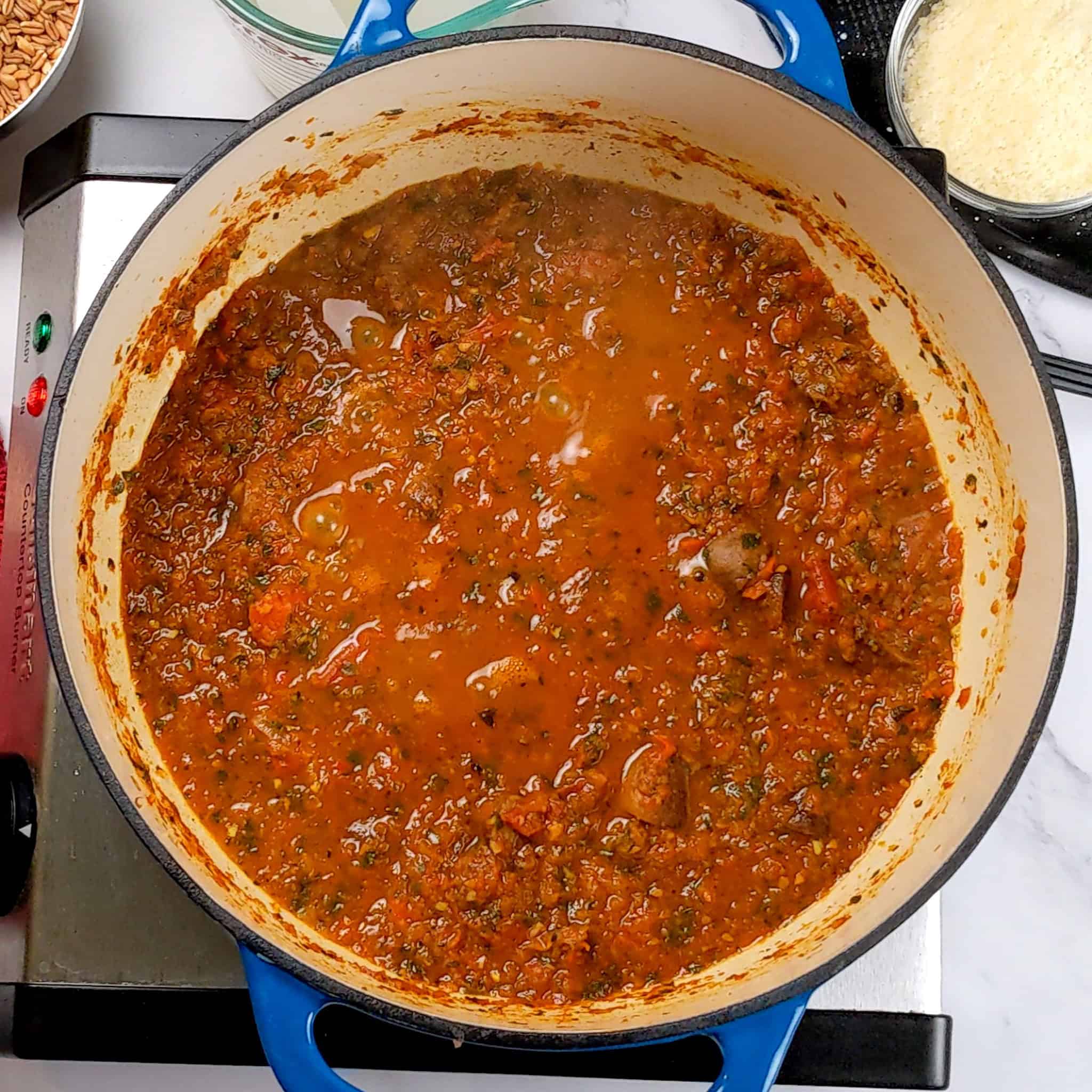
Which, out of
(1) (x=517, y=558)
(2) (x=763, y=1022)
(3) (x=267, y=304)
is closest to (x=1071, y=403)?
(1) (x=517, y=558)

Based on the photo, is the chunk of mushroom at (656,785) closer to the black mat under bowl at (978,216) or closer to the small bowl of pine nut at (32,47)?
the black mat under bowl at (978,216)

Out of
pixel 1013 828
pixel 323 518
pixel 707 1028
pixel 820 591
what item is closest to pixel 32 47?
pixel 323 518

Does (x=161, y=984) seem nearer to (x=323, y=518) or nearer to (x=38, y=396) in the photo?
(x=323, y=518)

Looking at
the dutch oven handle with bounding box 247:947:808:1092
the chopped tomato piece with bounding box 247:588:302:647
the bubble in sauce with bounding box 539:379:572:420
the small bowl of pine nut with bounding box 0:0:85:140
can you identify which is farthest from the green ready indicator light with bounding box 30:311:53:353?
the dutch oven handle with bounding box 247:947:808:1092

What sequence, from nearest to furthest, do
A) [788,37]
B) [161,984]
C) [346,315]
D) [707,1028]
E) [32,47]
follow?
[707,1028]
[788,37]
[161,984]
[346,315]
[32,47]

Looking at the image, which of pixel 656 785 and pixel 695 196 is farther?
pixel 695 196

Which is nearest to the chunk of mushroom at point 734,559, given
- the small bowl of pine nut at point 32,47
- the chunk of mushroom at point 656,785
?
the chunk of mushroom at point 656,785

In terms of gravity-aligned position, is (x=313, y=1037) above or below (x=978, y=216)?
below

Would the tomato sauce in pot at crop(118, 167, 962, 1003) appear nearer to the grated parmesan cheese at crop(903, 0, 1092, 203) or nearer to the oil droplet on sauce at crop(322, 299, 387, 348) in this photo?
the oil droplet on sauce at crop(322, 299, 387, 348)
